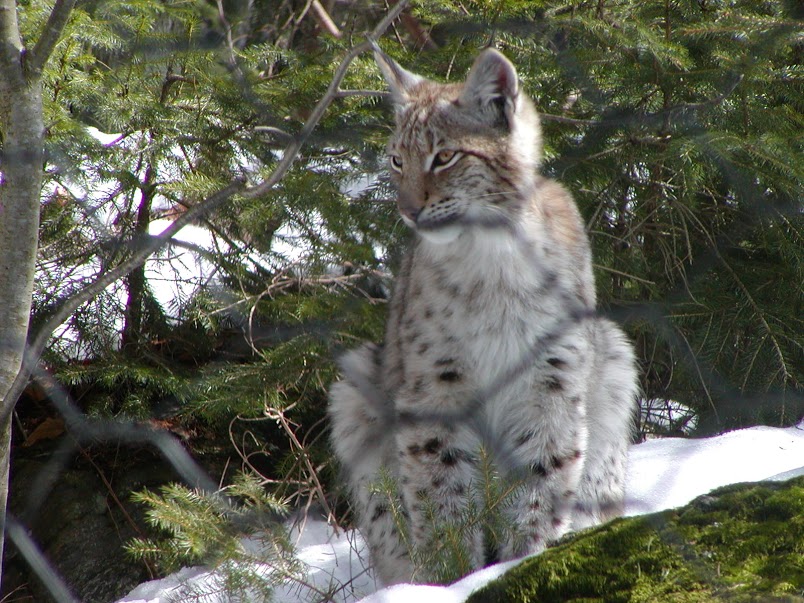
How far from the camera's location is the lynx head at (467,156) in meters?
2.74

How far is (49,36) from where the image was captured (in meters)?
2.22

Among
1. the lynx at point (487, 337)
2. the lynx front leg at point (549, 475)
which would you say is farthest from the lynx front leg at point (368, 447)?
the lynx front leg at point (549, 475)

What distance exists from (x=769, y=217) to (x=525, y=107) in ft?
3.89

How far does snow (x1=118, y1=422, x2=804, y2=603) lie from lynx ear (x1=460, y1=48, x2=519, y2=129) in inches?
51.6

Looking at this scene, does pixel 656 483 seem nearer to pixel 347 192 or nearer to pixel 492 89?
pixel 492 89

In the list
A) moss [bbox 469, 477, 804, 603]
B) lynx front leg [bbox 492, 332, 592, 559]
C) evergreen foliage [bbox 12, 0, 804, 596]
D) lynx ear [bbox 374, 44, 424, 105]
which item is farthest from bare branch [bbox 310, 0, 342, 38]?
moss [bbox 469, 477, 804, 603]

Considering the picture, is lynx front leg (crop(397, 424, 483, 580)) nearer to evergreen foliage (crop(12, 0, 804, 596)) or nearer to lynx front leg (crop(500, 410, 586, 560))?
lynx front leg (crop(500, 410, 586, 560))

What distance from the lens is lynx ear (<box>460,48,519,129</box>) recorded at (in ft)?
9.04

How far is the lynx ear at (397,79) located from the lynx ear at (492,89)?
27 cm

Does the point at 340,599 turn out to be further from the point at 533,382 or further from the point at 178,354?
the point at 178,354

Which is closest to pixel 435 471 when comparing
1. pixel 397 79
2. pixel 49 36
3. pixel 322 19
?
pixel 397 79

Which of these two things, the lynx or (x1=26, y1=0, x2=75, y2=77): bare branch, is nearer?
(x1=26, y1=0, x2=75, y2=77): bare branch

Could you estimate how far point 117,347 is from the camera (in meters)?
3.80

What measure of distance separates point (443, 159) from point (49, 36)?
1214 millimetres
